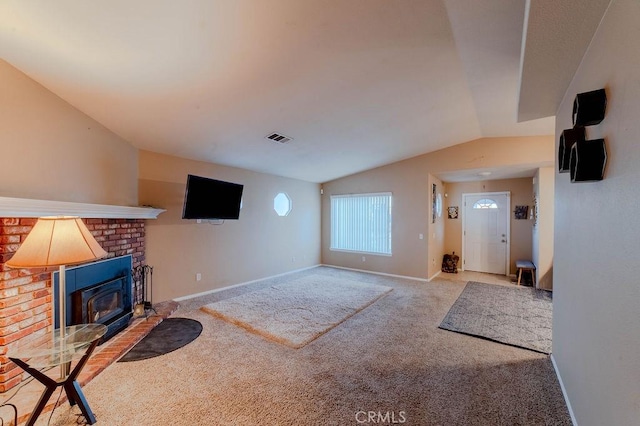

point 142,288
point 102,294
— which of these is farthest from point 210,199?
point 102,294

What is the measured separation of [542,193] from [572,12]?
181 inches

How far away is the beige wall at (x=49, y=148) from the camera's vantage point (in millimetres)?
2096

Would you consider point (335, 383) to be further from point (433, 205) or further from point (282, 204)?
point (433, 205)

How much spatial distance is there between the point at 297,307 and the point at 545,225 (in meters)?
4.73

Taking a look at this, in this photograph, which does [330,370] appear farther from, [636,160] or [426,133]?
[426,133]

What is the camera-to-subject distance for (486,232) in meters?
6.61

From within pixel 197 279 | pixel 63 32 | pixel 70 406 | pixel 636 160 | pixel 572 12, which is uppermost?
pixel 63 32

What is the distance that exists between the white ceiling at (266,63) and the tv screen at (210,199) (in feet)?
1.93

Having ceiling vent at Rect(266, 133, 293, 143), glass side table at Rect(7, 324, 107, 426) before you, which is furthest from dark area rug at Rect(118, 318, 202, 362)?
ceiling vent at Rect(266, 133, 293, 143)

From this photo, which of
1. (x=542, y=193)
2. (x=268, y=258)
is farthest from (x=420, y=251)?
(x=268, y=258)

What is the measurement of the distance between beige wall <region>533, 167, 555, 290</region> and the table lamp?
648cm

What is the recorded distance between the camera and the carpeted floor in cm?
188

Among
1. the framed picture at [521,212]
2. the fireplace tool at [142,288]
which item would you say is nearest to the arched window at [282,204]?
the fireplace tool at [142,288]

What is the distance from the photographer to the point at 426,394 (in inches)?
82.4
